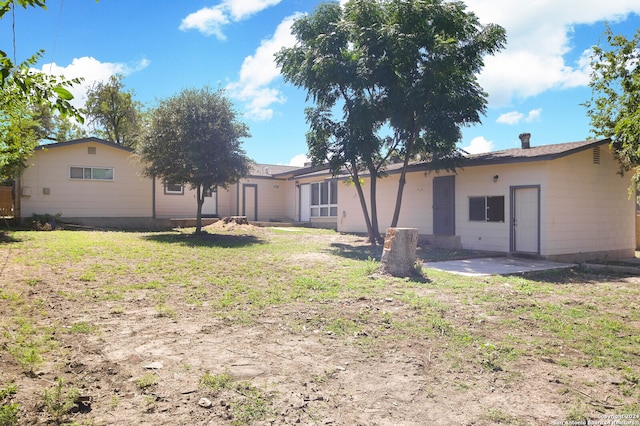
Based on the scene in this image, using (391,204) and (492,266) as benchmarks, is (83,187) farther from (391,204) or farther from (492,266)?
(492,266)

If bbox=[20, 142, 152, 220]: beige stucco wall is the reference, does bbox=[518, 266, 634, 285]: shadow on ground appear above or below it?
below

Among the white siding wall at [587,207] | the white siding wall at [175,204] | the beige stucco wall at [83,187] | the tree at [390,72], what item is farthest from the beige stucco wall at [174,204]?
the white siding wall at [587,207]

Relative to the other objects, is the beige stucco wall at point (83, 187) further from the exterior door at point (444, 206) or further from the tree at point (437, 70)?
the exterior door at point (444, 206)

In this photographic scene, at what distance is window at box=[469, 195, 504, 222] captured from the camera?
1334 centimetres

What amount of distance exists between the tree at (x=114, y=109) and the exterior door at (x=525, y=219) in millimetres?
24252

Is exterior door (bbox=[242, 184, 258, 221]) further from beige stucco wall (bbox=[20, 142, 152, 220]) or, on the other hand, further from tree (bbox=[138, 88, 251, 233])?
tree (bbox=[138, 88, 251, 233])

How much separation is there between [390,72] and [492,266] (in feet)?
21.4

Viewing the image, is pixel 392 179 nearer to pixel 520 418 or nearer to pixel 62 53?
pixel 62 53

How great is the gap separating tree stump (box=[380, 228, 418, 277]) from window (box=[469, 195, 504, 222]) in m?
6.00

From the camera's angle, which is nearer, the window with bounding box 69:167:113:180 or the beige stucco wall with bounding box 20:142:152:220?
the beige stucco wall with bounding box 20:142:152:220

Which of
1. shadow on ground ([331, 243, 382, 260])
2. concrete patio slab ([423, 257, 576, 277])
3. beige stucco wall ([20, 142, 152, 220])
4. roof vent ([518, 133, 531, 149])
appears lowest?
concrete patio slab ([423, 257, 576, 277])

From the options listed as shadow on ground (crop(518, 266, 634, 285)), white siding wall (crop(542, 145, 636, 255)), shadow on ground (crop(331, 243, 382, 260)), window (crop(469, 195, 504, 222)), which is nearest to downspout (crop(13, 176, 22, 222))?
shadow on ground (crop(331, 243, 382, 260))

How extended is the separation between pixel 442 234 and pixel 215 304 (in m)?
10.7

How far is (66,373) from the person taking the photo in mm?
3615
